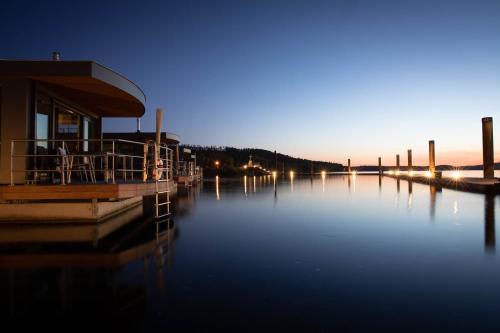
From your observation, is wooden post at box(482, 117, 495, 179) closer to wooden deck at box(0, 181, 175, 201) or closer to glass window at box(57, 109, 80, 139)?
wooden deck at box(0, 181, 175, 201)

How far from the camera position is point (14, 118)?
8.30 m

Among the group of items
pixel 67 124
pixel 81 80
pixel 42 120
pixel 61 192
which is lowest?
pixel 61 192

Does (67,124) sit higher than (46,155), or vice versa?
(67,124)

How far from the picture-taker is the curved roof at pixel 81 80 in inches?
321

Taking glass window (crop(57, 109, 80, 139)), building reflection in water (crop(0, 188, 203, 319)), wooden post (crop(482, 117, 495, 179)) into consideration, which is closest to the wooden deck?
building reflection in water (crop(0, 188, 203, 319))

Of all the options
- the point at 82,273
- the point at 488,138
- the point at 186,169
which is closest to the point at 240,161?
the point at 186,169

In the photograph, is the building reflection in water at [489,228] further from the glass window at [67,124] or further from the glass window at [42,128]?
the glass window at [67,124]

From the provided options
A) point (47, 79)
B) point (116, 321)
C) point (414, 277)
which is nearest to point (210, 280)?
point (116, 321)

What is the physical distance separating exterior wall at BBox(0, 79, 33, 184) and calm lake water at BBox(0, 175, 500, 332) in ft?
11.1

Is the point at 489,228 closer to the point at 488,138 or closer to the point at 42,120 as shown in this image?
the point at 488,138

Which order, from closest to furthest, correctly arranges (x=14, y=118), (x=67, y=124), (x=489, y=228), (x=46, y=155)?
(x=46, y=155) < (x=489, y=228) < (x=14, y=118) < (x=67, y=124)

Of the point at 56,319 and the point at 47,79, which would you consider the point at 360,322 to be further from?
the point at 47,79

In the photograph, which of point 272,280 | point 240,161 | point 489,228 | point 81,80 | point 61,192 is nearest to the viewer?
point 272,280

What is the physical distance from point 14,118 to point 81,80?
1752 millimetres
